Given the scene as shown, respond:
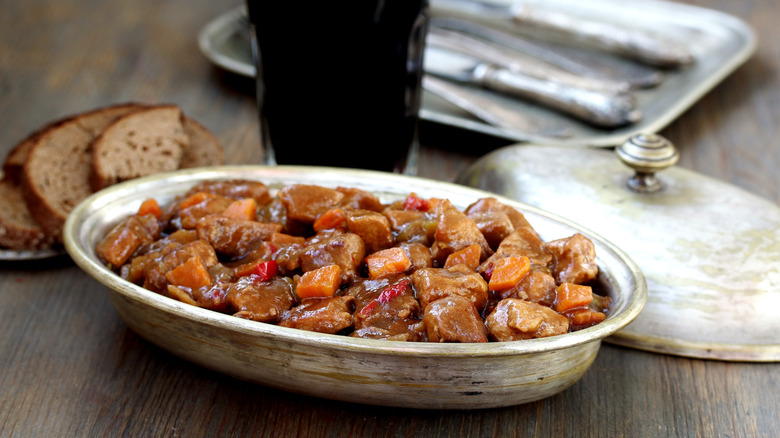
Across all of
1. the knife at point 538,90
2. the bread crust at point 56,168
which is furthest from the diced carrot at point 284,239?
the knife at point 538,90

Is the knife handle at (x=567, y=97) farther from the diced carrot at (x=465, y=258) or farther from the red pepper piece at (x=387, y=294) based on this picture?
the red pepper piece at (x=387, y=294)

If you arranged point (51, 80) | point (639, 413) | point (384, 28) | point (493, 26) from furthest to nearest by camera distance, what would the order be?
point (493, 26) → point (51, 80) → point (384, 28) → point (639, 413)

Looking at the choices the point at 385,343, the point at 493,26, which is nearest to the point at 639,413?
the point at 385,343

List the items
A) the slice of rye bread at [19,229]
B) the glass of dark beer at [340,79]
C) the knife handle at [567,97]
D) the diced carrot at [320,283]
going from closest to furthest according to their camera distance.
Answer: the diced carrot at [320,283], the slice of rye bread at [19,229], the glass of dark beer at [340,79], the knife handle at [567,97]

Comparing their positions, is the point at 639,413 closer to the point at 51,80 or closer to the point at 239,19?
the point at 239,19

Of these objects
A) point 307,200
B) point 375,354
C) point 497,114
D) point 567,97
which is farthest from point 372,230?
point 567,97

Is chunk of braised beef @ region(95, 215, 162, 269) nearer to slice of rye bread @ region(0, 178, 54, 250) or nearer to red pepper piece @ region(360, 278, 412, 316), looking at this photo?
slice of rye bread @ region(0, 178, 54, 250)
